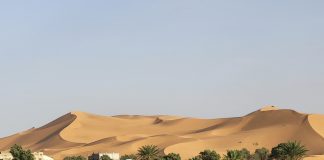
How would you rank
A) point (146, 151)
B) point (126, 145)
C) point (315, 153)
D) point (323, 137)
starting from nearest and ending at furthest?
point (146, 151) → point (315, 153) → point (323, 137) → point (126, 145)

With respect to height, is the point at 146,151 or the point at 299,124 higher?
the point at 299,124

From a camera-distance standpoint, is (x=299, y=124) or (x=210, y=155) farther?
(x=299, y=124)

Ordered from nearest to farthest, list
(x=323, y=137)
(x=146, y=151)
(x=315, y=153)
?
(x=146, y=151) → (x=315, y=153) → (x=323, y=137)

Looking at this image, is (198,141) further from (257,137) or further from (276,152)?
(276,152)

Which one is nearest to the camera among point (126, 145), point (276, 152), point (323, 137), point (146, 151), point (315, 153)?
point (146, 151)

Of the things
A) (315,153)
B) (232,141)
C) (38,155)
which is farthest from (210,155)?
(232,141)

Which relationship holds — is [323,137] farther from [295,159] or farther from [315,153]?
[295,159]

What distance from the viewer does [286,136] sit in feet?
613

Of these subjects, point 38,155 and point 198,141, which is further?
point 198,141

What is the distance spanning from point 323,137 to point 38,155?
3142 inches

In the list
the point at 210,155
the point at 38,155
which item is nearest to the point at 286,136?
the point at 210,155

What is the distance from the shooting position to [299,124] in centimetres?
19325

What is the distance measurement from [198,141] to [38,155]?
70.8 m

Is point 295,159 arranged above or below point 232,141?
below
